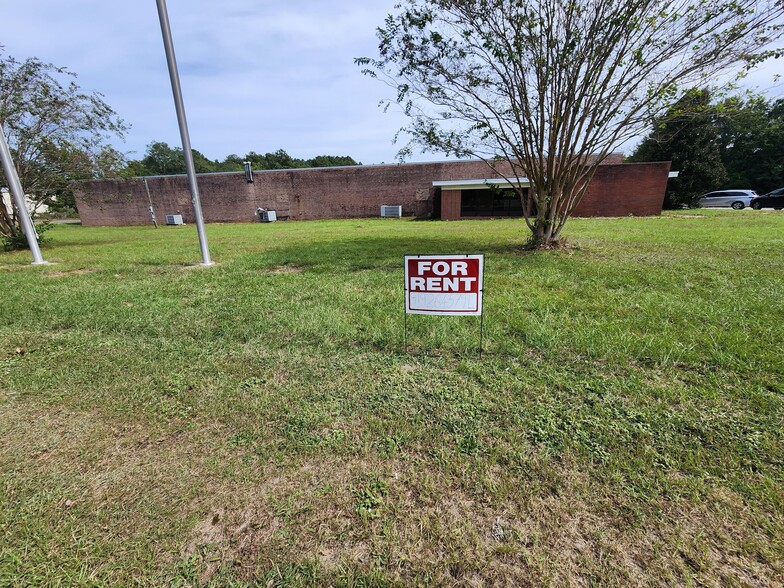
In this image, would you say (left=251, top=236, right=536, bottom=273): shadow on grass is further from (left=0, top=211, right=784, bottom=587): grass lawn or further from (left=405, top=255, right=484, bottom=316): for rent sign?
(left=405, top=255, right=484, bottom=316): for rent sign

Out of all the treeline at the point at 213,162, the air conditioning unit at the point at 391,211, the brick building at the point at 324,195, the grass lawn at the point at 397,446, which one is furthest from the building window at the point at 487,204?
the treeline at the point at 213,162

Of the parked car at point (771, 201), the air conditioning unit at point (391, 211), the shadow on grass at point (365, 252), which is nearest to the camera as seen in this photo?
the shadow on grass at point (365, 252)

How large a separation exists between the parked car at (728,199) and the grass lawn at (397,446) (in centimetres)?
2925

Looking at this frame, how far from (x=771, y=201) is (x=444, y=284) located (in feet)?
103

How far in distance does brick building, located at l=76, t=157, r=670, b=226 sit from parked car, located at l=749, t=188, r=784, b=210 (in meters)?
9.14

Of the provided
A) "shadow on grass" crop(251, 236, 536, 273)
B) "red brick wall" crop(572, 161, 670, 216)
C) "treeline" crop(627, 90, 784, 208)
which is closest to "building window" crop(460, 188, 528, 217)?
"red brick wall" crop(572, 161, 670, 216)

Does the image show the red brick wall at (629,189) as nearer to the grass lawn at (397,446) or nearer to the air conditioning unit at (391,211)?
the air conditioning unit at (391,211)

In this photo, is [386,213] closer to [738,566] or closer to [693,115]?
[693,115]

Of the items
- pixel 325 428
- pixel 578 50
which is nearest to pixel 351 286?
pixel 325 428

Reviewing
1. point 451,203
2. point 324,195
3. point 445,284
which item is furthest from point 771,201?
point 445,284

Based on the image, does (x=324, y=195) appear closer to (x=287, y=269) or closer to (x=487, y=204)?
(x=487, y=204)

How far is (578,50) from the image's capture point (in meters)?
6.90

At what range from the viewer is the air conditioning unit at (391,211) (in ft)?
86.0

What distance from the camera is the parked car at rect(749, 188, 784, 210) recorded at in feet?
70.5
